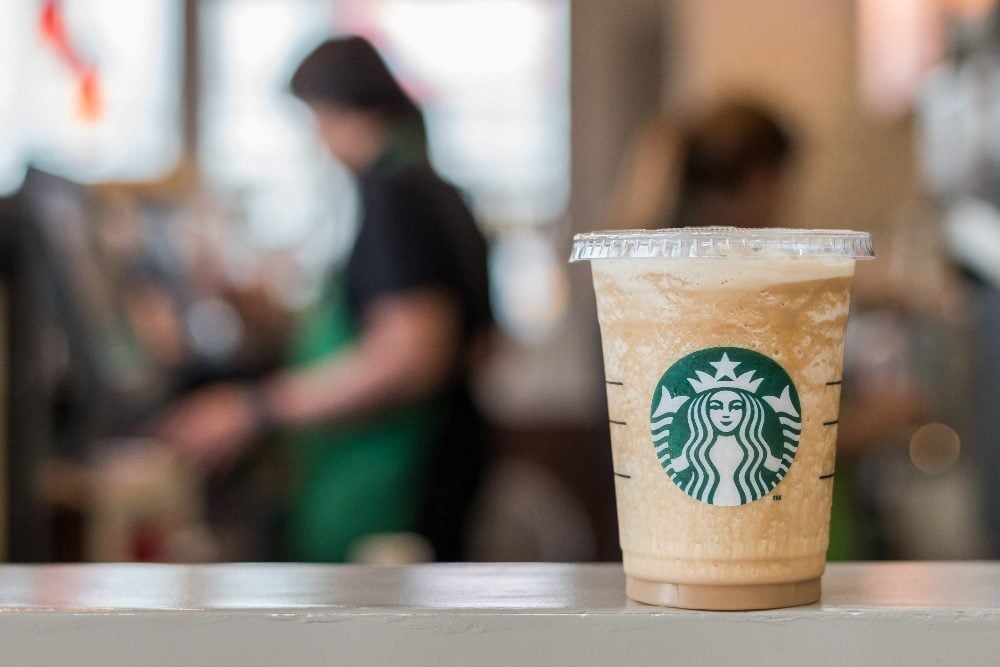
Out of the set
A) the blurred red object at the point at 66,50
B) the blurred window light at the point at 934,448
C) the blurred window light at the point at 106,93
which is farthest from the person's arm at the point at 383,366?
the blurred window light at the point at 106,93

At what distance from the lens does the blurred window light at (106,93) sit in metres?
7.03

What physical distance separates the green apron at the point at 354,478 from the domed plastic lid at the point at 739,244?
5.45ft

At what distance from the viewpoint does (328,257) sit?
7.16 metres

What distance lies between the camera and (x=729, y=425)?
78cm

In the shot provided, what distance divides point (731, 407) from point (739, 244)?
10 centimetres

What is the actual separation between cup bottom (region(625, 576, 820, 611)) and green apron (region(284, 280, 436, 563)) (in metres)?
1.65

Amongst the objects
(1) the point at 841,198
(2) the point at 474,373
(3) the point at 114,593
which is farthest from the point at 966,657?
(1) the point at 841,198

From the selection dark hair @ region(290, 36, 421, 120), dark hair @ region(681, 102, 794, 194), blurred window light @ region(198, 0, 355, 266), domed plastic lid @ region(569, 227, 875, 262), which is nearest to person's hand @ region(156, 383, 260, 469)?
dark hair @ region(290, 36, 421, 120)

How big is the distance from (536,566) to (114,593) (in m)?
0.30

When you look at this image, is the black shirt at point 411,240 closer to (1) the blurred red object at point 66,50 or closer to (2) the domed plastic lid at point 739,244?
(2) the domed plastic lid at point 739,244

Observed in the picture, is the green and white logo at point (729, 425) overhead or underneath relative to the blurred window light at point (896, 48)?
underneath

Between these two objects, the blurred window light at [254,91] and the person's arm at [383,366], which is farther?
the blurred window light at [254,91]

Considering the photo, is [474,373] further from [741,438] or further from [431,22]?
[431,22]

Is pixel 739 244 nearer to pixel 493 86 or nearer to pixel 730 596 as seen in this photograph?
pixel 730 596
